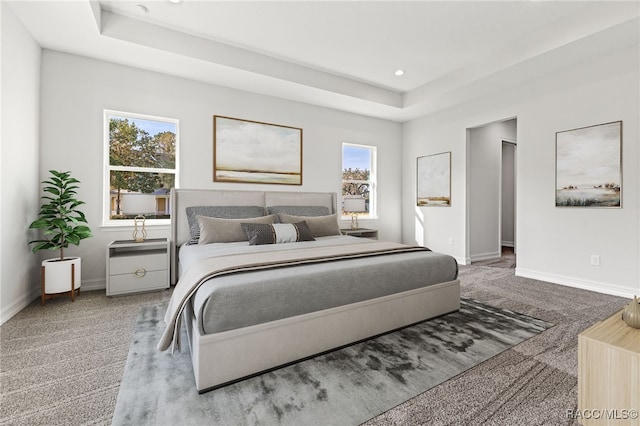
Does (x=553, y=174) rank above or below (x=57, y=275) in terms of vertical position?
above

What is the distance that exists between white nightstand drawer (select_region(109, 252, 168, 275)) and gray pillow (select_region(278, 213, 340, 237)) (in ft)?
4.84

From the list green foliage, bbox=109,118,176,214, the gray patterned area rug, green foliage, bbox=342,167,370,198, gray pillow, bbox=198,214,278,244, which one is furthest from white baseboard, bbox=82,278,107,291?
green foliage, bbox=342,167,370,198

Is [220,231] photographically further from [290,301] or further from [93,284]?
[290,301]

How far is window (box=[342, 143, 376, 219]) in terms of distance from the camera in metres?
5.48

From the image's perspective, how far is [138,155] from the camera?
12.5 feet

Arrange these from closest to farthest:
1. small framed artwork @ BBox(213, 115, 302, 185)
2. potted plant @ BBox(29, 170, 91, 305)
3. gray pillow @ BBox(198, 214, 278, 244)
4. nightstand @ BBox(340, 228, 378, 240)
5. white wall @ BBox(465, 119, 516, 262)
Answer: potted plant @ BBox(29, 170, 91, 305), gray pillow @ BBox(198, 214, 278, 244), small framed artwork @ BBox(213, 115, 302, 185), nightstand @ BBox(340, 228, 378, 240), white wall @ BBox(465, 119, 516, 262)

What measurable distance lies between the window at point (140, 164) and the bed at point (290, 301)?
1.19 metres

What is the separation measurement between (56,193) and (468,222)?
18.1 feet

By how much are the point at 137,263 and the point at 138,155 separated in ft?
4.71

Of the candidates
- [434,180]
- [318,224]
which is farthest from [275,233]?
[434,180]

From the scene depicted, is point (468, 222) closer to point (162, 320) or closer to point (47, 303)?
point (162, 320)

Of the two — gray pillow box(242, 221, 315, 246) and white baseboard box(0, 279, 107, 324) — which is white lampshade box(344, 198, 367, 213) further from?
white baseboard box(0, 279, 107, 324)

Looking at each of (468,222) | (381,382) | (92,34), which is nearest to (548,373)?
(381,382)

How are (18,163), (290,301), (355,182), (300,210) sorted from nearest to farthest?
(290,301), (18,163), (300,210), (355,182)
